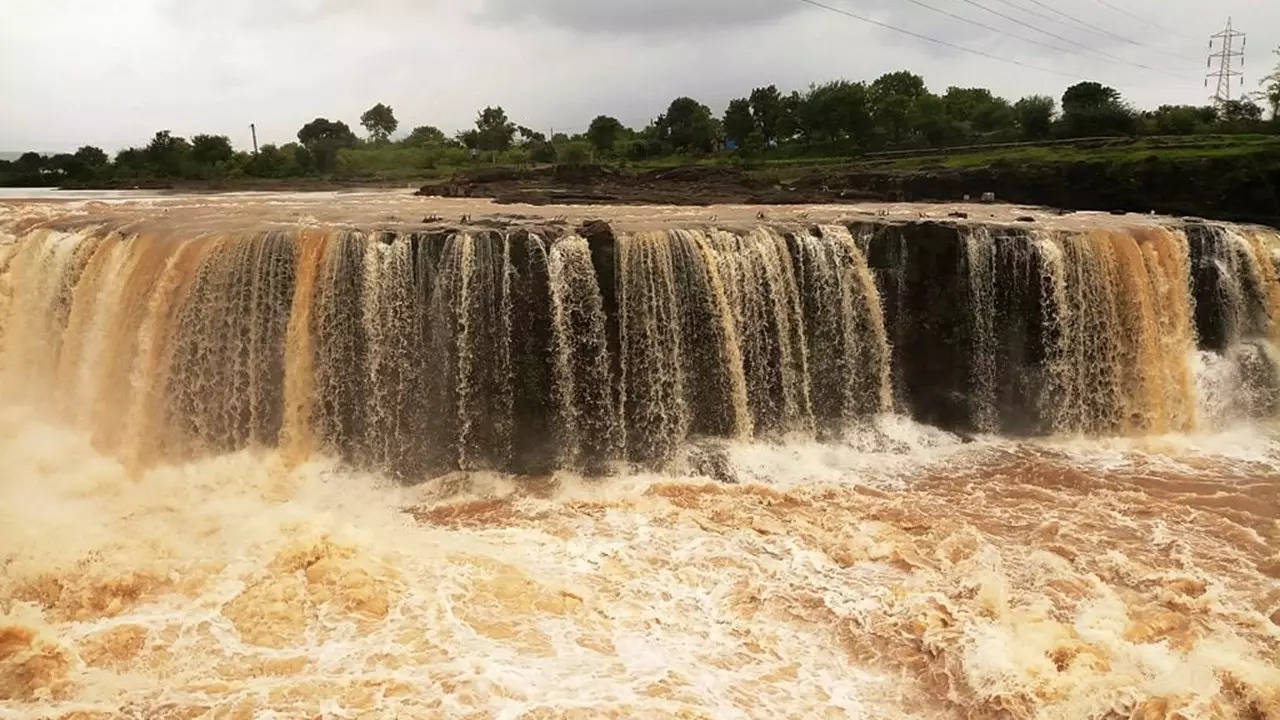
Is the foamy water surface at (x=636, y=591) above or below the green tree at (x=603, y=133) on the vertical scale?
below

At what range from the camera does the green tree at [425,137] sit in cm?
4431

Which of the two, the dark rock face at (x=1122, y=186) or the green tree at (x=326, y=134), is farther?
the green tree at (x=326, y=134)

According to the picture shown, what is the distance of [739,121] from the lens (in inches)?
1407

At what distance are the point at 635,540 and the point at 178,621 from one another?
161 inches

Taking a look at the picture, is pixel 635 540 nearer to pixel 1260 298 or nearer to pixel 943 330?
pixel 943 330

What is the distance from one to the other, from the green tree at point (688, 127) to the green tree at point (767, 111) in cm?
99

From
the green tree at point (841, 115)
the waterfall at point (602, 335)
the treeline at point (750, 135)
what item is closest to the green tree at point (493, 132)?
the treeline at point (750, 135)

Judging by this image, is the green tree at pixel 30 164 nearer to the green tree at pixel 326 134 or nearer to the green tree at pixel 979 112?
the green tree at pixel 326 134

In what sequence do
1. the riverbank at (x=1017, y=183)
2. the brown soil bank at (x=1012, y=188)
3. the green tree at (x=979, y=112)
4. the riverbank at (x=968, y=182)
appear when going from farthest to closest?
the green tree at (x=979, y=112), the riverbank at (x=968, y=182), the riverbank at (x=1017, y=183), the brown soil bank at (x=1012, y=188)

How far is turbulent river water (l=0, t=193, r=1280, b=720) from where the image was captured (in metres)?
6.75

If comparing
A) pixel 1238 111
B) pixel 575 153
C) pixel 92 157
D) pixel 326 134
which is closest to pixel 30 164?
pixel 92 157

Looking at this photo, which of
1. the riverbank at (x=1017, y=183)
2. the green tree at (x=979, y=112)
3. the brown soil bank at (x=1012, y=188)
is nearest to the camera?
the brown soil bank at (x=1012, y=188)

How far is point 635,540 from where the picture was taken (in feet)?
29.2

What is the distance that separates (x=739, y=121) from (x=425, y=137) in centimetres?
1839
